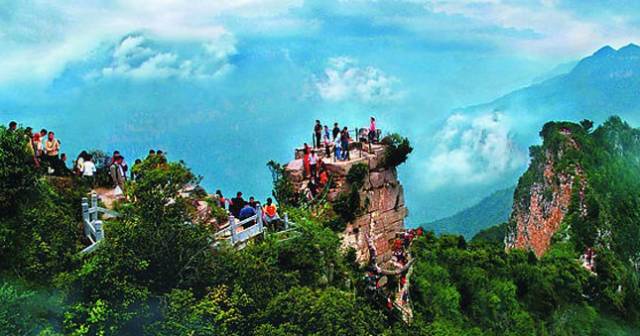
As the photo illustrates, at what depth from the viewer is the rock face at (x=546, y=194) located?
4972cm

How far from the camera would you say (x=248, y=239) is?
1675cm

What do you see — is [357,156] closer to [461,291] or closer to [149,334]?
[461,291]

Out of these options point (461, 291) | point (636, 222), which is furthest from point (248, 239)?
point (636, 222)

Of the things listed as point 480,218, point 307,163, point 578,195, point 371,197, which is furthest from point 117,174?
point 480,218

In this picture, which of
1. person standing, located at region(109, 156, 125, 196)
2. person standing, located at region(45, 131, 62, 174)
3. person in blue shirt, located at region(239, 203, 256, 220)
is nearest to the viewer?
person in blue shirt, located at region(239, 203, 256, 220)

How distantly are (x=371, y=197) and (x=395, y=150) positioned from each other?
1.77 metres

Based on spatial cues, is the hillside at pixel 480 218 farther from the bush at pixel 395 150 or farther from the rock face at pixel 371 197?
the bush at pixel 395 150

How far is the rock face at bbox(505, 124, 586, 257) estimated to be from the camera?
163 feet

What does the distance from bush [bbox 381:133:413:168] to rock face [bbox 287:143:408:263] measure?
178mm

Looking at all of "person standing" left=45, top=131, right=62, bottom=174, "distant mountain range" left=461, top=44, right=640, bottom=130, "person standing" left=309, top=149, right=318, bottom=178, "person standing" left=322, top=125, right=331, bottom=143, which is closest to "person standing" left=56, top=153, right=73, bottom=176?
"person standing" left=45, top=131, right=62, bottom=174

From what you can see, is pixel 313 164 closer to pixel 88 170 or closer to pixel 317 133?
pixel 317 133

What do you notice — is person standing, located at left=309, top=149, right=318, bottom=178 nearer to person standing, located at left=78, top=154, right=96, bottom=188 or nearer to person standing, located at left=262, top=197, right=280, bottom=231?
person standing, located at left=262, top=197, right=280, bottom=231

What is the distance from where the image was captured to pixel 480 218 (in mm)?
111188

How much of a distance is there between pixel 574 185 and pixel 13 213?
42543 mm
